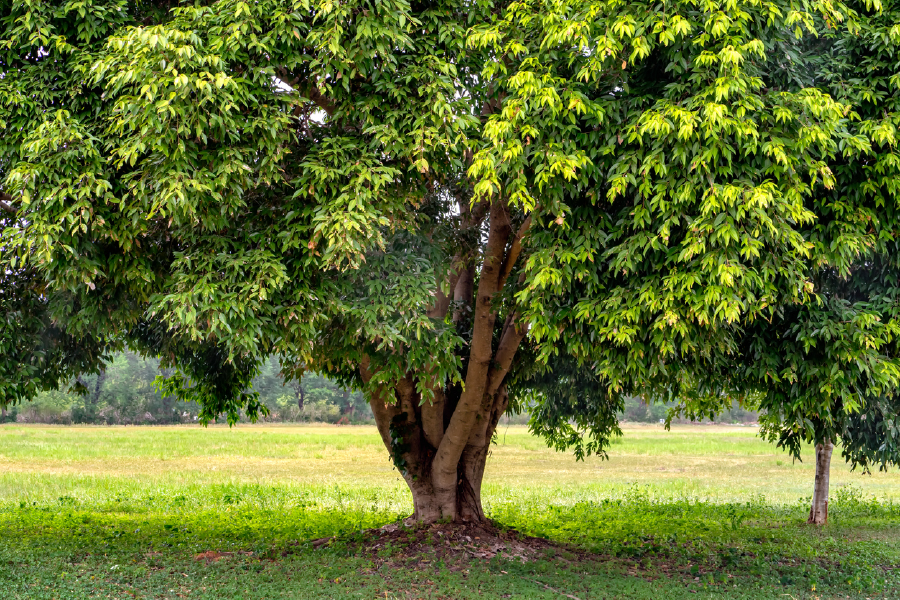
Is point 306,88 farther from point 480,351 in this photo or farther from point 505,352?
point 505,352

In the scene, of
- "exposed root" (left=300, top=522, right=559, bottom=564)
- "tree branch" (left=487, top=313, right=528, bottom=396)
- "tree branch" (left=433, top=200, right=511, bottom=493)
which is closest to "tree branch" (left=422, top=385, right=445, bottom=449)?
"tree branch" (left=433, top=200, right=511, bottom=493)

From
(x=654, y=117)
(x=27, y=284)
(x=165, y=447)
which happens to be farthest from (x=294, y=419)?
(x=654, y=117)

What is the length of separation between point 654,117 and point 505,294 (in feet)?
11.8

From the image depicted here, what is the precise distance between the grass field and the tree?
3290 mm

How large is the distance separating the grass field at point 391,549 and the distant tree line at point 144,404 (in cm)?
2760

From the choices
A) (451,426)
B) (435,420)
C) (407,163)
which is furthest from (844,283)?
(435,420)

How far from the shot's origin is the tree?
23.7ft

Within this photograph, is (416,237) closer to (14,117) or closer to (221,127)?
(221,127)

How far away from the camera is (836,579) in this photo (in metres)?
11.0

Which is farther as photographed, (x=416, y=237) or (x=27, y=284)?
(x=27, y=284)

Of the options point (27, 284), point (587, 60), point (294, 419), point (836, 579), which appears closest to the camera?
point (587, 60)

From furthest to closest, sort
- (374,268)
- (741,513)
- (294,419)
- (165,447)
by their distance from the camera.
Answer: (294,419), (165,447), (741,513), (374,268)

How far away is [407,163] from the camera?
8.72 meters

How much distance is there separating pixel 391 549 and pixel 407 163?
5.97 metres
